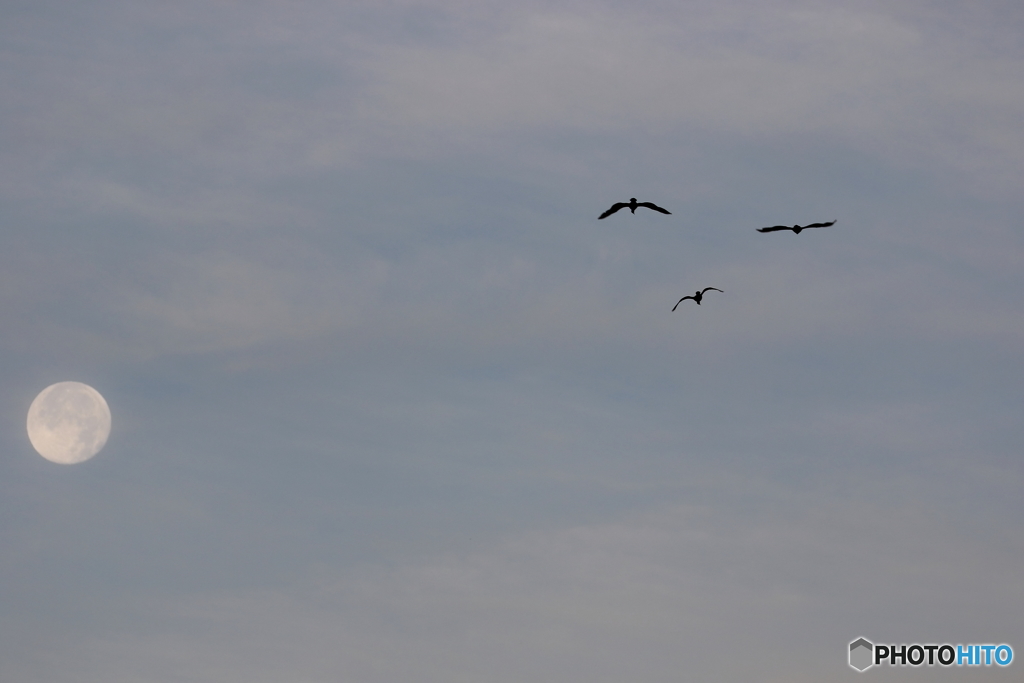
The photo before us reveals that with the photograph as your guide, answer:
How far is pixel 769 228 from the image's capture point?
4643 inches

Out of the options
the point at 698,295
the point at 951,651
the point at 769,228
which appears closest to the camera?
the point at 769,228

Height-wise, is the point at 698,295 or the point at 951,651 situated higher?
the point at 698,295

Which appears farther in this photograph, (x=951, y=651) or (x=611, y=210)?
(x=951, y=651)

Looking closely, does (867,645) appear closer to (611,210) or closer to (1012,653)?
(1012,653)

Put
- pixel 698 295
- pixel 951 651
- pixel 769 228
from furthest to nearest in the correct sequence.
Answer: pixel 951 651, pixel 698 295, pixel 769 228

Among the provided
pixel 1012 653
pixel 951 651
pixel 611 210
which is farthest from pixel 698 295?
pixel 1012 653

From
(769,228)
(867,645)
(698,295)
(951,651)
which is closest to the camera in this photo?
(769,228)

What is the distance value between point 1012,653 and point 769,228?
95136 mm

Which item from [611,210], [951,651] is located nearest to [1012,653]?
[951,651]

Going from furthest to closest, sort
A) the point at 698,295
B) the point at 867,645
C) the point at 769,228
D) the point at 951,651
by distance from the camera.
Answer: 1. the point at 867,645
2. the point at 951,651
3. the point at 698,295
4. the point at 769,228

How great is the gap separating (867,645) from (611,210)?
314 ft

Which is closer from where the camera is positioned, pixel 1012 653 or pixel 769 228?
pixel 769 228

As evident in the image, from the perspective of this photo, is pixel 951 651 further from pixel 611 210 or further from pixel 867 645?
pixel 611 210

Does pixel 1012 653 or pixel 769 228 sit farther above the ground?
pixel 769 228
